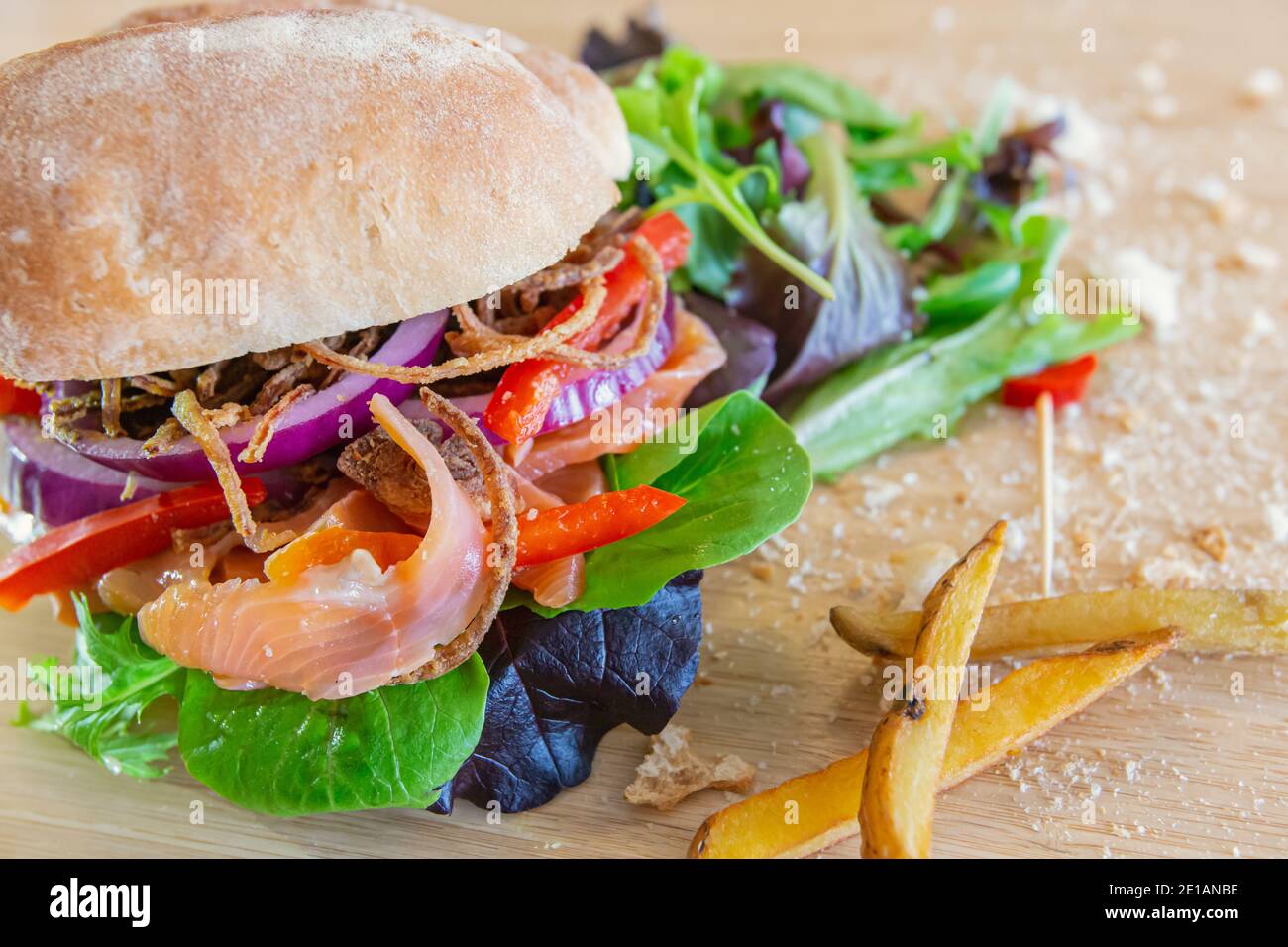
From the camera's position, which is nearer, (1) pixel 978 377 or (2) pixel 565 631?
(2) pixel 565 631

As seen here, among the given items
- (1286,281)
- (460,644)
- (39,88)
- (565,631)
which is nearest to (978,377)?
(1286,281)

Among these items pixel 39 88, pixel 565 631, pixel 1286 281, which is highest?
pixel 39 88

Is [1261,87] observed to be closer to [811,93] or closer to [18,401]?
[811,93]

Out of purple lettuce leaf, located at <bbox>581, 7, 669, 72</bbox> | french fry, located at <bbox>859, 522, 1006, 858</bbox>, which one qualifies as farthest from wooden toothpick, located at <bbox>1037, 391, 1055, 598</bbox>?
purple lettuce leaf, located at <bbox>581, 7, 669, 72</bbox>

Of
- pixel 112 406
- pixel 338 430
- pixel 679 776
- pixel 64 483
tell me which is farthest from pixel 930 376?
pixel 64 483

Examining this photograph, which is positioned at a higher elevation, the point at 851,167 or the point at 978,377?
the point at 851,167

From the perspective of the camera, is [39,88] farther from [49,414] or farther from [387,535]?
[387,535]
